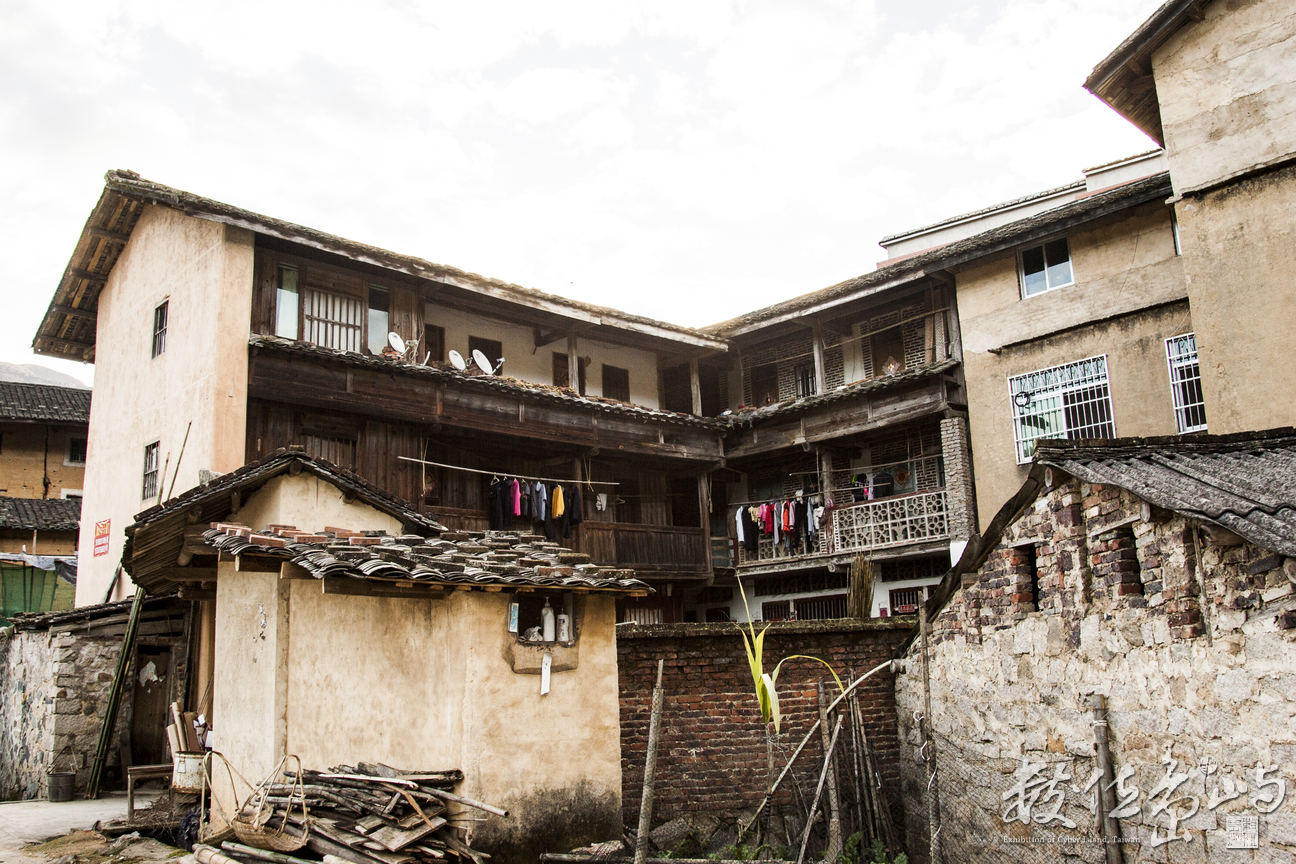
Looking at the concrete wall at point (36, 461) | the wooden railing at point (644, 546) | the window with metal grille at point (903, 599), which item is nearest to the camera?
the wooden railing at point (644, 546)

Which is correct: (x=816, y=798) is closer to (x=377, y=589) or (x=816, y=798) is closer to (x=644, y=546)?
(x=377, y=589)

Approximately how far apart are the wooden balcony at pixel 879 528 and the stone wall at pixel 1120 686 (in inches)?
385

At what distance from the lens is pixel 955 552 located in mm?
18703

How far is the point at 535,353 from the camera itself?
21609 mm

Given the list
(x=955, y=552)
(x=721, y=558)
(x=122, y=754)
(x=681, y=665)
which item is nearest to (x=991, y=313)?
(x=955, y=552)

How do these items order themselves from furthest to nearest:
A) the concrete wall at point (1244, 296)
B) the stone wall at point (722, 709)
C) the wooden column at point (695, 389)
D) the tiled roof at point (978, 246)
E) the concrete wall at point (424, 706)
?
the wooden column at point (695, 389) → the tiled roof at point (978, 246) → the concrete wall at point (1244, 296) → the stone wall at point (722, 709) → the concrete wall at point (424, 706)

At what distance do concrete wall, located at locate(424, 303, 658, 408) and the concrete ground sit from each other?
972 cm

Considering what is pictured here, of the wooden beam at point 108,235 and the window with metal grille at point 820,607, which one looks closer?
the wooden beam at point 108,235

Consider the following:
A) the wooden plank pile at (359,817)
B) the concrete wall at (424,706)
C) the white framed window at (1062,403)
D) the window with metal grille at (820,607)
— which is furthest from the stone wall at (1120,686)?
the window with metal grille at (820,607)

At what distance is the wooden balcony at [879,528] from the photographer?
19.3 meters

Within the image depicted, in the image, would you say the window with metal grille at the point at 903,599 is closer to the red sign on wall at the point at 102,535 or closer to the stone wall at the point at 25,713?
the stone wall at the point at 25,713

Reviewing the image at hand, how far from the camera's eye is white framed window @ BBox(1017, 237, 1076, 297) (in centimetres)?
1827

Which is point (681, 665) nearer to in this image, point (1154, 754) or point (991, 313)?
point (1154, 754)

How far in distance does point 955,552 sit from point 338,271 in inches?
481
